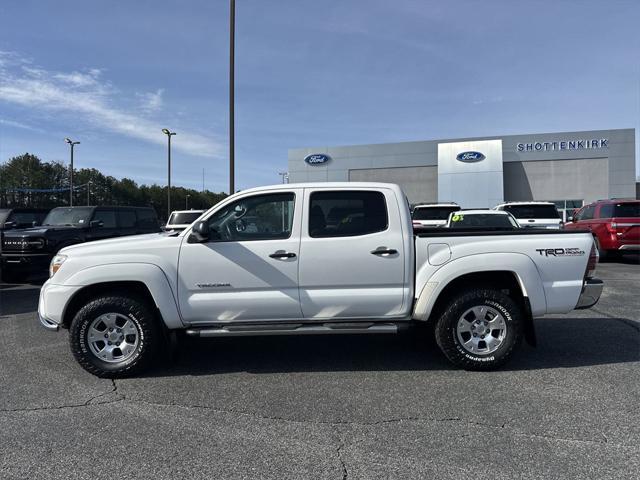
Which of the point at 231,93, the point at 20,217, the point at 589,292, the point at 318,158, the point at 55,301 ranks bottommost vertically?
the point at 55,301

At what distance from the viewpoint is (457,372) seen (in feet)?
15.3

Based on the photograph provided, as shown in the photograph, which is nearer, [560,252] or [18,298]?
[560,252]

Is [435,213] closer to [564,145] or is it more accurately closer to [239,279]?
[239,279]

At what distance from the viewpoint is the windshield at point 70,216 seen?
11.6m

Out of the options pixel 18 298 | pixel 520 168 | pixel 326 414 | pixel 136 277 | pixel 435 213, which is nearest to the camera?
pixel 326 414

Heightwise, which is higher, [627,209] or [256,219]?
[627,209]

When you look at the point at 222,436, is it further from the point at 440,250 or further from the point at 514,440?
the point at 440,250

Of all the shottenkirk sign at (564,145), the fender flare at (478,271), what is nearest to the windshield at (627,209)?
the fender flare at (478,271)

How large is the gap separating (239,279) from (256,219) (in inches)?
25.4

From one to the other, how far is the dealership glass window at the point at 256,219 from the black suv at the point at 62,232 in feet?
24.9

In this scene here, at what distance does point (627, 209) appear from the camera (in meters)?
13.0

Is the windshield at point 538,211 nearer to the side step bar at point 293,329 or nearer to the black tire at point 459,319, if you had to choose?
the black tire at point 459,319

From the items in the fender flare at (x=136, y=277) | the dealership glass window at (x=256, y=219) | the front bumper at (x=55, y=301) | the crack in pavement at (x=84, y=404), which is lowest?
the crack in pavement at (x=84, y=404)

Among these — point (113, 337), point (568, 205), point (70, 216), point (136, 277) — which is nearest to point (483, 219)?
point (136, 277)
